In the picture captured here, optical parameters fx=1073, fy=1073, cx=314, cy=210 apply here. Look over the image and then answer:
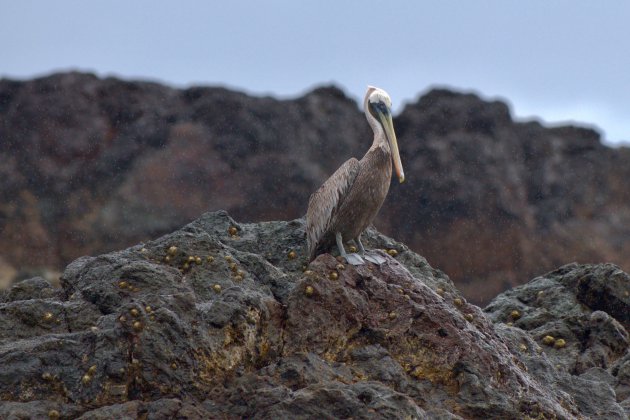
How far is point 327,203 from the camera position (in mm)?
13172

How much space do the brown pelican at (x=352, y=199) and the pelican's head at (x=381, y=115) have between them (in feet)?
0.04

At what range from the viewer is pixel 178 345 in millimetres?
10008

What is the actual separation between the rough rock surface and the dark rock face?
4378 centimetres

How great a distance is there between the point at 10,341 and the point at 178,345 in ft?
7.06

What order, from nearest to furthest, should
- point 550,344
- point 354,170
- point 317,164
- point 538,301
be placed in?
point 354,170, point 550,344, point 538,301, point 317,164

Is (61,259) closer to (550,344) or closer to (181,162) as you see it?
(181,162)

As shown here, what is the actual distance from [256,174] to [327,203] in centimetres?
4540

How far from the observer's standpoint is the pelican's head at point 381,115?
13570mm

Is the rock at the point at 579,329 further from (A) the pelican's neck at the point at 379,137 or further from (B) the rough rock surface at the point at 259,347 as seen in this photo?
(A) the pelican's neck at the point at 379,137

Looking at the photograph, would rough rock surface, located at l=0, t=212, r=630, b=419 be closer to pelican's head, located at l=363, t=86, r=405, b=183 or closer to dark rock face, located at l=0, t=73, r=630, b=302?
pelican's head, located at l=363, t=86, r=405, b=183

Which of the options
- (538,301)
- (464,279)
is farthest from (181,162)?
(538,301)

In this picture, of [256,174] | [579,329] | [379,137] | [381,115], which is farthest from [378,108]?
[256,174]

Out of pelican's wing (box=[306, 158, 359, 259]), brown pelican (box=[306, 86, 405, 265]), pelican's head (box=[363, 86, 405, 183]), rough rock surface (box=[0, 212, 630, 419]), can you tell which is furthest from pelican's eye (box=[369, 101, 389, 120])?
rough rock surface (box=[0, 212, 630, 419])

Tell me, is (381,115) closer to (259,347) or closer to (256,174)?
(259,347)
